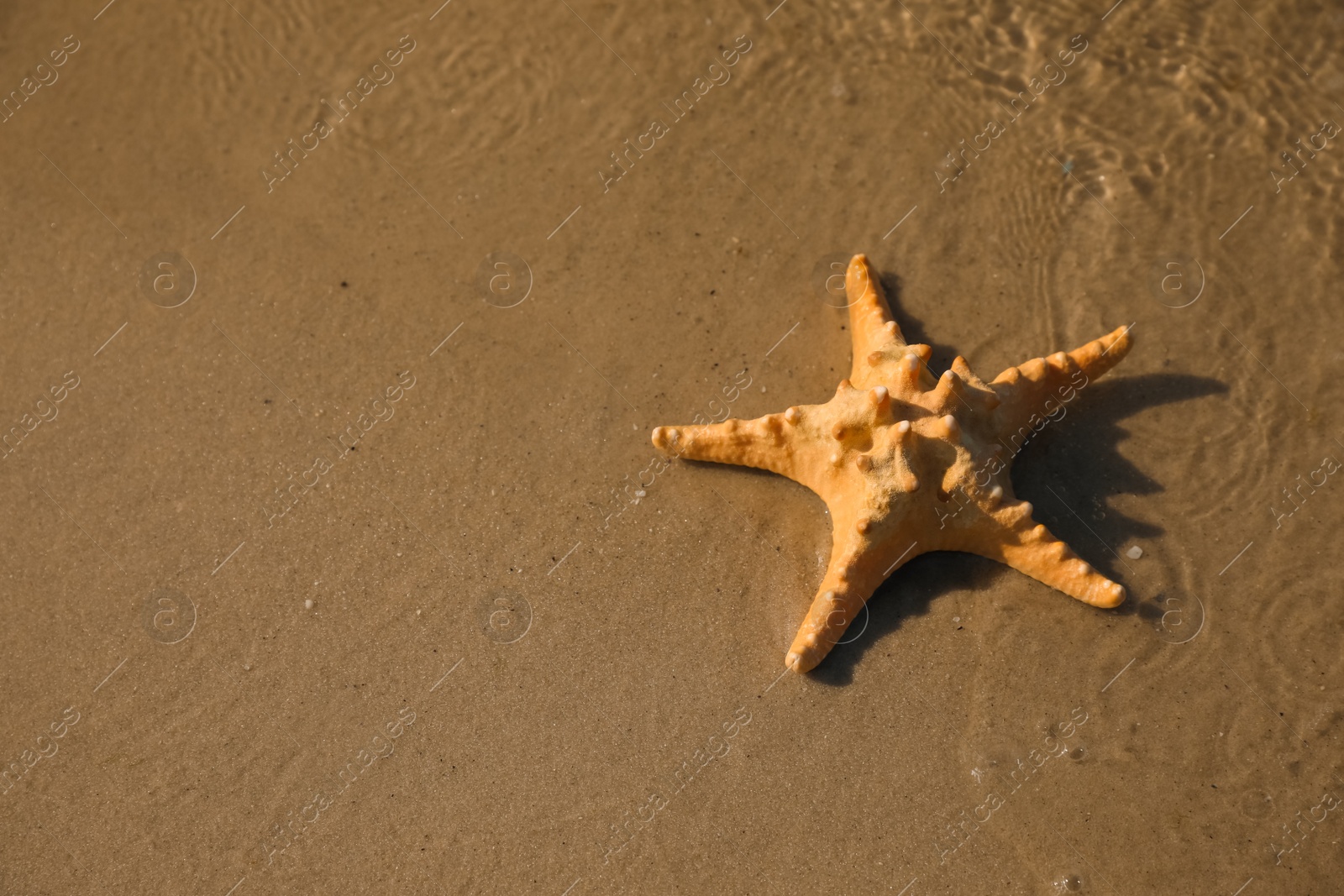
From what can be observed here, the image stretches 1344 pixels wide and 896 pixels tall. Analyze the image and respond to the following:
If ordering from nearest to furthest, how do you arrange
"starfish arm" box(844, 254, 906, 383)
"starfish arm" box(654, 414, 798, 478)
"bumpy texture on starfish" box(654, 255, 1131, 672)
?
"bumpy texture on starfish" box(654, 255, 1131, 672), "starfish arm" box(654, 414, 798, 478), "starfish arm" box(844, 254, 906, 383)

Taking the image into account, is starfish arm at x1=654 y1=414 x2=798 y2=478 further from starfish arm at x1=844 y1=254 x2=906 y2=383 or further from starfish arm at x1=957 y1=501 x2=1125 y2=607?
starfish arm at x1=957 y1=501 x2=1125 y2=607

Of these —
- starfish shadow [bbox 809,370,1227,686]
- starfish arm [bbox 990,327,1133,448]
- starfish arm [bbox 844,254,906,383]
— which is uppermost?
starfish arm [bbox 844,254,906,383]

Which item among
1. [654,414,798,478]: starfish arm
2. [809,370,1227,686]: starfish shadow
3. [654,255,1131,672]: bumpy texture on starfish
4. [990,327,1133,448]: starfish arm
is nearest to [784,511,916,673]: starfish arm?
[654,255,1131,672]: bumpy texture on starfish

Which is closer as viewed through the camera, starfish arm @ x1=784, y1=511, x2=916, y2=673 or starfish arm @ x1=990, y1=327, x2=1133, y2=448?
starfish arm @ x1=784, y1=511, x2=916, y2=673

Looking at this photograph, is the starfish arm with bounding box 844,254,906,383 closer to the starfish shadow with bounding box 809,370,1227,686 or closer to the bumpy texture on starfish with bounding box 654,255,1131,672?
the bumpy texture on starfish with bounding box 654,255,1131,672

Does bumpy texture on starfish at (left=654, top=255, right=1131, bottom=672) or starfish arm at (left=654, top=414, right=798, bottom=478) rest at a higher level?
starfish arm at (left=654, top=414, right=798, bottom=478)

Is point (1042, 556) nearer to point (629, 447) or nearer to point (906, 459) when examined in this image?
point (906, 459)

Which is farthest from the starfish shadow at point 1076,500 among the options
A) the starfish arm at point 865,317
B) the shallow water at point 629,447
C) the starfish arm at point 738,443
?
the starfish arm at point 865,317

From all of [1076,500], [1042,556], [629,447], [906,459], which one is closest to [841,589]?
[906,459]

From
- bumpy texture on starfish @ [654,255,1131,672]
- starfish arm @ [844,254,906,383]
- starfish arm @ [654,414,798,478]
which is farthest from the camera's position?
starfish arm @ [844,254,906,383]
